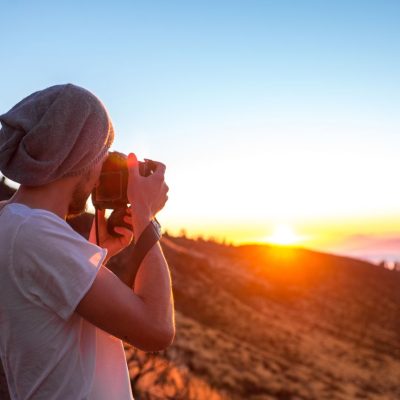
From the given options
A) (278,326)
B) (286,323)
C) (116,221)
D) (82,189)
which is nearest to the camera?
(82,189)

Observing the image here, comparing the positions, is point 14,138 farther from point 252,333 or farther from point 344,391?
point 252,333

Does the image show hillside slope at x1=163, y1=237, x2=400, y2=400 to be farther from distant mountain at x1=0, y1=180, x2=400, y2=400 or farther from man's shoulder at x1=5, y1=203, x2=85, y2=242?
man's shoulder at x1=5, y1=203, x2=85, y2=242

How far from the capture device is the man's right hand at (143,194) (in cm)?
165

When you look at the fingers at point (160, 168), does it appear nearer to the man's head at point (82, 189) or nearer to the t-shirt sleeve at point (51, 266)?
the man's head at point (82, 189)

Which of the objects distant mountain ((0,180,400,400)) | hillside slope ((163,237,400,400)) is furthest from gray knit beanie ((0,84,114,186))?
hillside slope ((163,237,400,400))

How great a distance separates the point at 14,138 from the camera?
1.46m

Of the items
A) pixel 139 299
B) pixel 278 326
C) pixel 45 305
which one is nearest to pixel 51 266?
pixel 45 305

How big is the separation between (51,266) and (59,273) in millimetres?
32

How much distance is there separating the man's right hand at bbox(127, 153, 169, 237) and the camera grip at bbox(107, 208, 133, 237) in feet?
0.63

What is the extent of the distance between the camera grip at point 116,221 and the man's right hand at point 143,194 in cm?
19

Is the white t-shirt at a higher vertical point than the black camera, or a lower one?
lower

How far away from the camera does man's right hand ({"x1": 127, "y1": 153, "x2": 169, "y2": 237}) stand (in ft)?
5.42

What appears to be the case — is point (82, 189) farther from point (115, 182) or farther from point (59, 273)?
point (59, 273)

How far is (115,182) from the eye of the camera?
1.72 m
